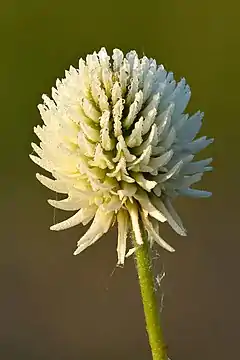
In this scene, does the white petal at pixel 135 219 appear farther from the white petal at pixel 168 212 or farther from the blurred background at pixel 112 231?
the blurred background at pixel 112 231

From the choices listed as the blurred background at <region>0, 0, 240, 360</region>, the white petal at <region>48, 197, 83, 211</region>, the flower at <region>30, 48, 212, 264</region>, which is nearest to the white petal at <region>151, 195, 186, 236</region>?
the flower at <region>30, 48, 212, 264</region>

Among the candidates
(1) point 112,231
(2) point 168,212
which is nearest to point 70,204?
(2) point 168,212

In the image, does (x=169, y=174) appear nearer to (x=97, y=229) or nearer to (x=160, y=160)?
(x=160, y=160)

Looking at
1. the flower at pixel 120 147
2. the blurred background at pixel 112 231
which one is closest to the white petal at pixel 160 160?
the flower at pixel 120 147

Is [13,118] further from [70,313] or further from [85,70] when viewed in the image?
[85,70]

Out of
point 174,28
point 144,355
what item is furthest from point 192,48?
point 144,355
